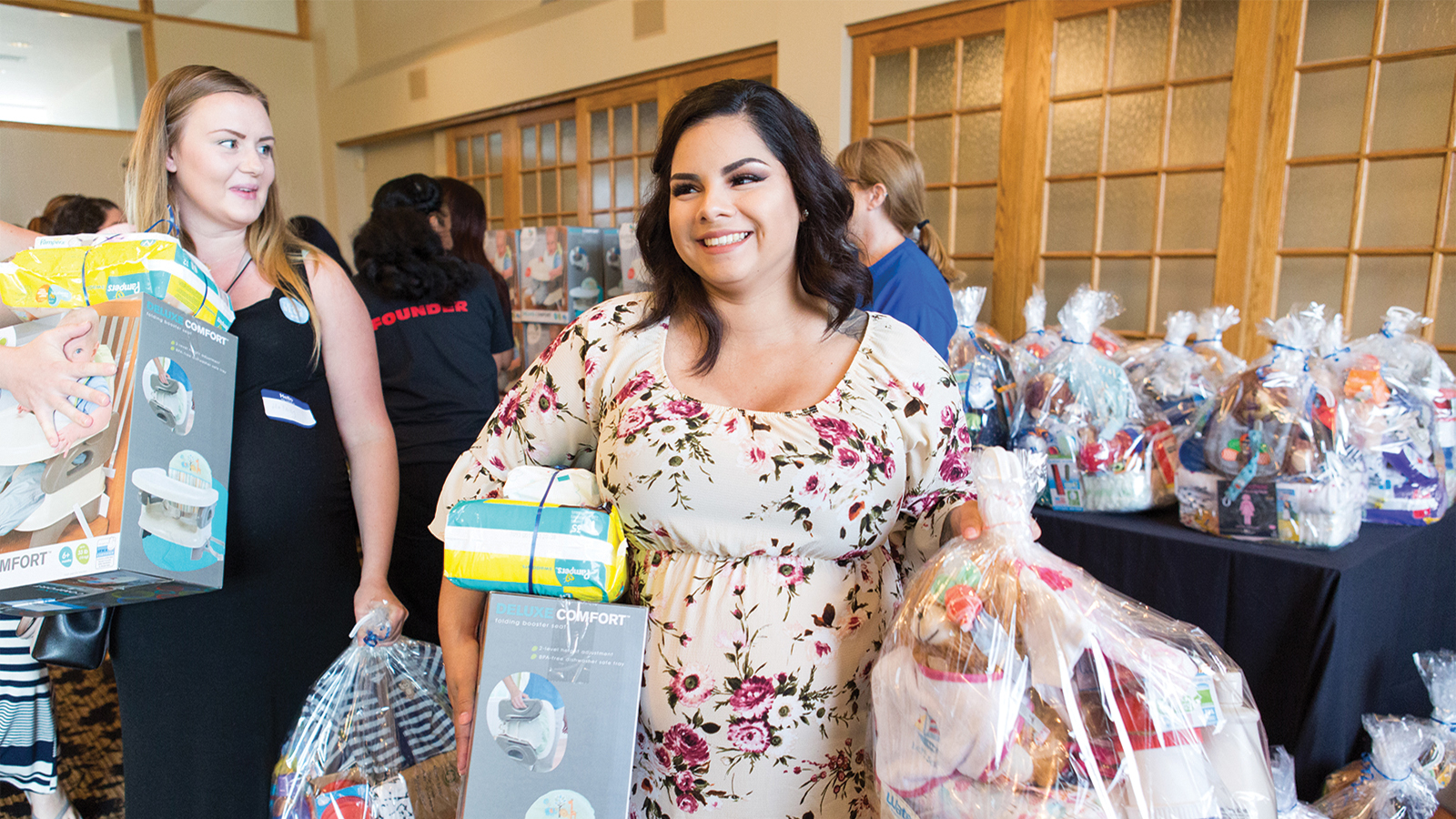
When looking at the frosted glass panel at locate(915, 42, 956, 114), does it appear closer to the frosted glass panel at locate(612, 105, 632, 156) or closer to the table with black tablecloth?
the frosted glass panel at locate(612, 105, 632, 156)

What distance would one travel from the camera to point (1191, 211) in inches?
122

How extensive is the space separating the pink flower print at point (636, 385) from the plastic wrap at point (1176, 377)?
4.39 feet

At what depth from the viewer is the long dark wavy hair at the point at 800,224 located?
1.09 metres

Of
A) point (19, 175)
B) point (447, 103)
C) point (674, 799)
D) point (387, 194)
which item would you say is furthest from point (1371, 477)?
point (19, 175)

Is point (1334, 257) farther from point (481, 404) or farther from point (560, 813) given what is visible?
point (560, 813)

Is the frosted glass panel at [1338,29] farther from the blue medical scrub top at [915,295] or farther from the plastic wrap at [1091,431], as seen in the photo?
the blue medical scrub top at [915,295]

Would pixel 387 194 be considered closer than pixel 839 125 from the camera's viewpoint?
Yes

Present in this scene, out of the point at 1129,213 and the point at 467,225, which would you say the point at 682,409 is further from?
the point at 1129,213

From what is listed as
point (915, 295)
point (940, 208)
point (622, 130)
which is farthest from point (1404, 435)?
point (622, 130)

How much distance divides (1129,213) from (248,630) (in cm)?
334

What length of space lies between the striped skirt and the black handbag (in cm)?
88

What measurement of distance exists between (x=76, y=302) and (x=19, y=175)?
7.94 m

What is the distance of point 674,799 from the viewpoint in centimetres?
103

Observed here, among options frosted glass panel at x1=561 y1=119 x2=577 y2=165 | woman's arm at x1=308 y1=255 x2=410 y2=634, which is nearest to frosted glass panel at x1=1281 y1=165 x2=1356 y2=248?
woman's arm at x1=308 y1=255 x2=410 y2=634
